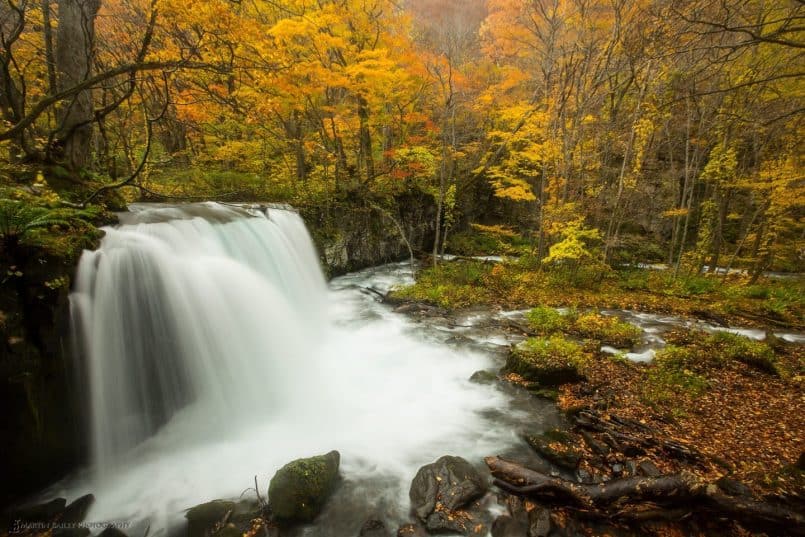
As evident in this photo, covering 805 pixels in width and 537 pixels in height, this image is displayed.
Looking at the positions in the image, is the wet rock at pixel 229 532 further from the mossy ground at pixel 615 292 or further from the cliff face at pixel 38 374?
the mossy ground at pixel 615 292

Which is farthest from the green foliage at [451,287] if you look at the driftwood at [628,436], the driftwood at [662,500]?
the driftwood at [662,500]

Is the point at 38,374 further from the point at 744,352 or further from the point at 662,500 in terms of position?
the point at 744,352

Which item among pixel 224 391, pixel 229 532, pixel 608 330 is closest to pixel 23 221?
pixel 224 391

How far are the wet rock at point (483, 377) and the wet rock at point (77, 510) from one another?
212 inches

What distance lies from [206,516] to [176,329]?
2.82 meters

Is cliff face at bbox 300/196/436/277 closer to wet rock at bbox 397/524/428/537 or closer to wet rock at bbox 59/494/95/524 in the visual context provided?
wet rock at bbox 59/494/95/524

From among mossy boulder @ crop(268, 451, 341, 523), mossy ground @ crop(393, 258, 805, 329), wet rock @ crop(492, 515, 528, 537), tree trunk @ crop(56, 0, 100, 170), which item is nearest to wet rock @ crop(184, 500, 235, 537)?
mossy boulder @ crop(268, 451, 341, 523)

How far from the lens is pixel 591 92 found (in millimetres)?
9734

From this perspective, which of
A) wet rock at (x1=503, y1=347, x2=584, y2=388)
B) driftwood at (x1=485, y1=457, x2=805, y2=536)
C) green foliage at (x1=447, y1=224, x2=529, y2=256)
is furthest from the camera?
green foliage at (x1=447, y1=224, x2=529, y2=256)

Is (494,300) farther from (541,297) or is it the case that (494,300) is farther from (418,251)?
(418,251)

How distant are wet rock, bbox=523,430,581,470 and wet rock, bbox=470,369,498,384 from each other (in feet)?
4.81

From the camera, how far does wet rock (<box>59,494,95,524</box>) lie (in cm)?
349

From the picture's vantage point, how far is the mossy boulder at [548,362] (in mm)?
5715

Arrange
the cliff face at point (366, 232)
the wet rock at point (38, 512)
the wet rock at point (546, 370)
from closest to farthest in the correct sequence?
the wet rock at point (38, 512) < the wet rock at point (546, 370) < the cliff face at point (366, 232)
